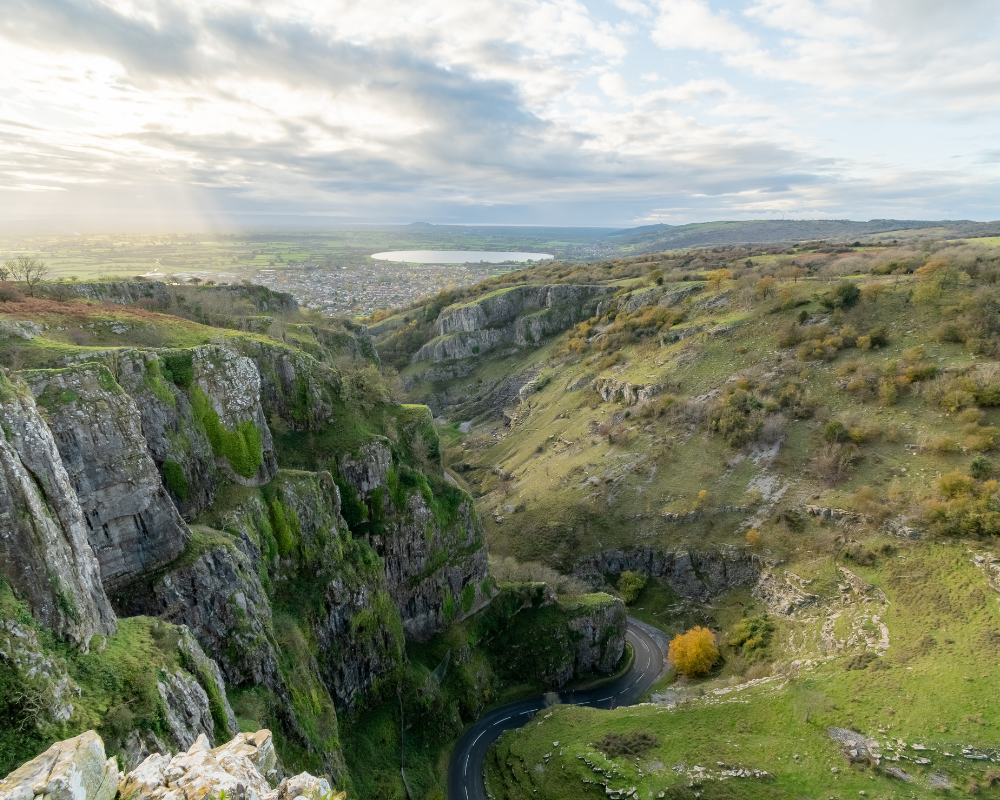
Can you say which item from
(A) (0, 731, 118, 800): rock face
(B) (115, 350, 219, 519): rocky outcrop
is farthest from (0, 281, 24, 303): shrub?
(A) (0, 731, 118, 800): rock face

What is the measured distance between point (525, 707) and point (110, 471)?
153 ft

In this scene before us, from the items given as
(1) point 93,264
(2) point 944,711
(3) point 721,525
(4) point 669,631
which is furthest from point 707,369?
(1) point 93,264

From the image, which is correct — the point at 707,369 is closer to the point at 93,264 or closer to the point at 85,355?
the point at 85,355

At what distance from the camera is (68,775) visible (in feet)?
34.1

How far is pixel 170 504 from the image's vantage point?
27.0 meters

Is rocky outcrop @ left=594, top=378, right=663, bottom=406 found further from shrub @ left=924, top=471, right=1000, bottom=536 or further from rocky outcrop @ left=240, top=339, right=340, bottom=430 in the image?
rocky outcrop @ left=240, top=339, right=340, bottom=430

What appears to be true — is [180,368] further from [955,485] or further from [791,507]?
[955,485]

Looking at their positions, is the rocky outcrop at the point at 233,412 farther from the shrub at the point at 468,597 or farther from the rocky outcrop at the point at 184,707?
the shrub at the point at 468,597

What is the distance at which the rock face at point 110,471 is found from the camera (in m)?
23.3

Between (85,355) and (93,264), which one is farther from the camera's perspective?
(93,264)

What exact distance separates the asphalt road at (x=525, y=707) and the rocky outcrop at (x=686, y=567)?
293 inches

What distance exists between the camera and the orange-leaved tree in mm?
54219

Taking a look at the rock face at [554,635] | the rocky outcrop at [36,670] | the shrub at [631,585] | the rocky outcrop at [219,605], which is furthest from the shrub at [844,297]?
the rocky outcrop at [36,670]

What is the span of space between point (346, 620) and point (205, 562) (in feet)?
49.2
